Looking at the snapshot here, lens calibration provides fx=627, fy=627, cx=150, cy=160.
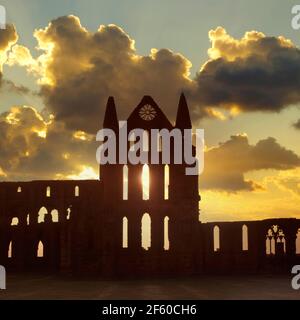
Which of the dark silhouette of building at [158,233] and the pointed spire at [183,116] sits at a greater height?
the pointed spire at [183,116]

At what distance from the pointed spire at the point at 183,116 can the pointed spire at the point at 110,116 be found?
4327 millimetres

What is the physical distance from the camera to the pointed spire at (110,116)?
4338 centimetres

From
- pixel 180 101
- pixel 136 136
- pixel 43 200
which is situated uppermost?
pixel 180 101

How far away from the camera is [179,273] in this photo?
41.2m

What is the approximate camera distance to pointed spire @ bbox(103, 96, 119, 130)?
43.4 metres

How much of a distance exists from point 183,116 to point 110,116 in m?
5.09

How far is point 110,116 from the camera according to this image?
43.7 meters

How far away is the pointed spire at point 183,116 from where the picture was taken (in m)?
43.3

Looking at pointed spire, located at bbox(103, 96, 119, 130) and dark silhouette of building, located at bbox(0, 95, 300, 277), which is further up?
pointed spire, located at bbox(103, 96, 119, 130)

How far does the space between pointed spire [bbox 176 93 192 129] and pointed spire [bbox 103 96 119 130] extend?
433 cm
